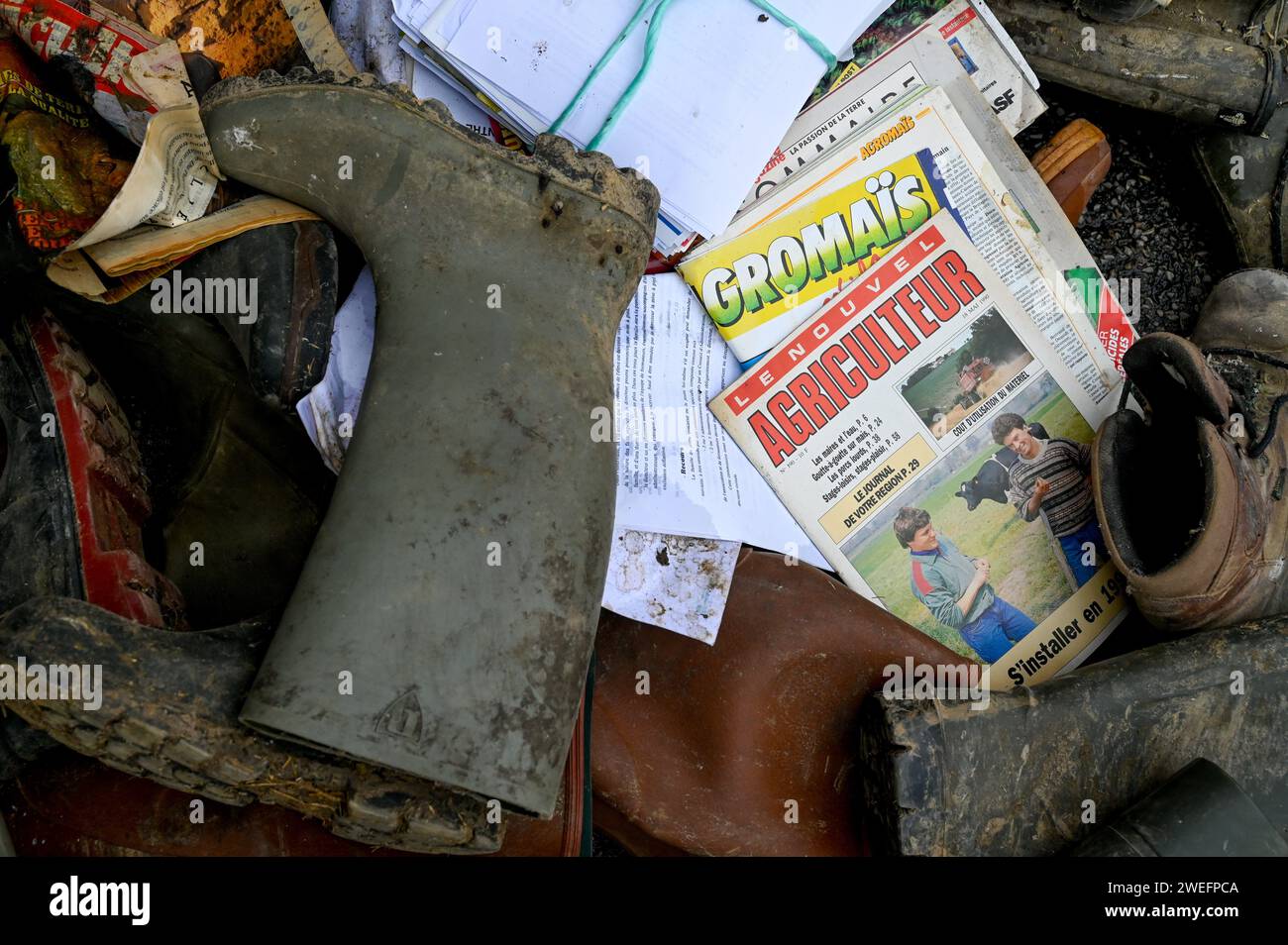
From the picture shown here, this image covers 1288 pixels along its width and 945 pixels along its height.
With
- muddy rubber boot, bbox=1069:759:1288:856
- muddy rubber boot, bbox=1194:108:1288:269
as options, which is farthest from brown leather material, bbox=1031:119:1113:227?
muddy rubber boot, bbox=1069:759:1288:856

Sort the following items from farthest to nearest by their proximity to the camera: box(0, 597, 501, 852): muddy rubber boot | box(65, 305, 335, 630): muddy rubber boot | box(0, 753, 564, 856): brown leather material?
box(65, 305, 335, 630): muddy rubber boot < box(0, 753, 564, 856): brown leather material < box(0, 597, 501, 852): muddy rubber boot

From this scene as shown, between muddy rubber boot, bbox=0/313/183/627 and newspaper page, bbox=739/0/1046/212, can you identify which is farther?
newspaper page, bbox=739/0/1046/212

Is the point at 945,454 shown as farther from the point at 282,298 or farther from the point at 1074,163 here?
the point at 282,298

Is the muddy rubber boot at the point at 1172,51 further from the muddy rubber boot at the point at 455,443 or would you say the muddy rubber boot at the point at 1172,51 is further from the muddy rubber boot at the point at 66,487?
the muddy rubber boot at the point at 66,487

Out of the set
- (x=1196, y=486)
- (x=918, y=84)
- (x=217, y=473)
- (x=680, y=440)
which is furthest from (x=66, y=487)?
(x=1196, y=486)

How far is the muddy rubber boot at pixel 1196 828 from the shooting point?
1.04 meters

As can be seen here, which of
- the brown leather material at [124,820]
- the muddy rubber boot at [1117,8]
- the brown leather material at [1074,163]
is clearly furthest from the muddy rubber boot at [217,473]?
the muddy rubber boot at [1117,8]

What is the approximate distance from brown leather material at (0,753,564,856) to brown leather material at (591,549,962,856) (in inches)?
13.5

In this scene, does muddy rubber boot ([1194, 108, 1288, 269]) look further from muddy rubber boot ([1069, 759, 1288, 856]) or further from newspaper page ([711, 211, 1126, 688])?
muddy rubber boot ([1069, 759, 1288, 856])

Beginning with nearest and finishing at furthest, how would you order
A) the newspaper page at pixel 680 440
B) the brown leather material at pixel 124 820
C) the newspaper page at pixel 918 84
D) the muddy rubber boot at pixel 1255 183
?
the brown leather material at pixel 124 820 → the newspaper page at pixel 680 440 → the newspaper page at pixel 918 84 → the muddy rubber boot at pixel 1255 183

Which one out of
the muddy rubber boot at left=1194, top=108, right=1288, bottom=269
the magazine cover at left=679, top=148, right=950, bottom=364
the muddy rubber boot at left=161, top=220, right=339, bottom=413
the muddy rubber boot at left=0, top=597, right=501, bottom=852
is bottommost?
the muddy rubber boot at left=0, top=597, right=501, bottom=852

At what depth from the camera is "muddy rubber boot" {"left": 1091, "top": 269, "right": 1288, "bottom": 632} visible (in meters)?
1.14

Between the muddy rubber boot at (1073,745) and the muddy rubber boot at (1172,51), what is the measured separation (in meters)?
0.75
